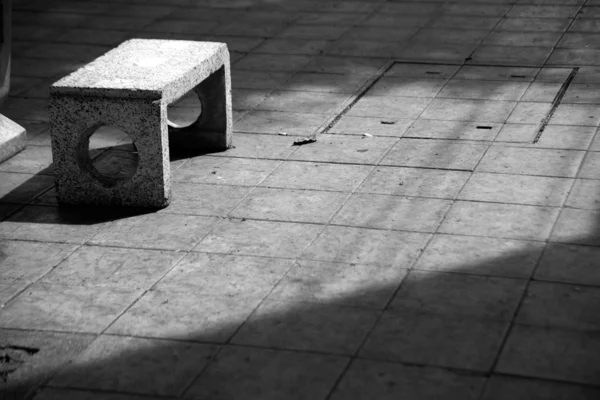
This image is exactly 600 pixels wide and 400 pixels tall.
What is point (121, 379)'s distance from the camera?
4746 millimetres

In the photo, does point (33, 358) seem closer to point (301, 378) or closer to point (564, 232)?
point (301, 378)

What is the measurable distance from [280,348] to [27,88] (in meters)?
5.04

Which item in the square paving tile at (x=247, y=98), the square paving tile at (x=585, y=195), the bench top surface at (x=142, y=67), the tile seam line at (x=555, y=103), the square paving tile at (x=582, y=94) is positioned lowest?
the square paving tile at (x=247, y=98)

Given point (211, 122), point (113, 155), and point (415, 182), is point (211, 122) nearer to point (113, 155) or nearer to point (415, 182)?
point (113, 155)

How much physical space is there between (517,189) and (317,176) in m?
1.28

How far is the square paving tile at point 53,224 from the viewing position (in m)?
6.32

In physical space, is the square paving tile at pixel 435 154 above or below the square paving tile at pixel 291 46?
above

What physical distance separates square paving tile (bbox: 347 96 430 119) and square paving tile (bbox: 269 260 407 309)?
263 cm

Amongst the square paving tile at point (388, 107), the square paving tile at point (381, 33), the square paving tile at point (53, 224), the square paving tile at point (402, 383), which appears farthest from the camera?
the square paving tile at point (381, 33)

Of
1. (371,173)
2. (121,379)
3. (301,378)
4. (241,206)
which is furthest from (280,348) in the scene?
(371,173)

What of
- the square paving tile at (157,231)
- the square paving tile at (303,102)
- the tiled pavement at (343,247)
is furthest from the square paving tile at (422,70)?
the square paving tile at (157,231)

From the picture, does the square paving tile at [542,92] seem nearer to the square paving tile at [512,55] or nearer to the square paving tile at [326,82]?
the square paving tile at [512,55]

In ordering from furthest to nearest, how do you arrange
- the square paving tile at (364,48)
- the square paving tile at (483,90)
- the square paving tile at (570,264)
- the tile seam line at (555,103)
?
the square paving tile at (364,48)
the square paving tile at (483,90)
the tile seam line at (555,103)
the square paving tile at (570,264)

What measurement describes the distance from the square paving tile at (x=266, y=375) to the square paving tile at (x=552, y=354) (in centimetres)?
75
